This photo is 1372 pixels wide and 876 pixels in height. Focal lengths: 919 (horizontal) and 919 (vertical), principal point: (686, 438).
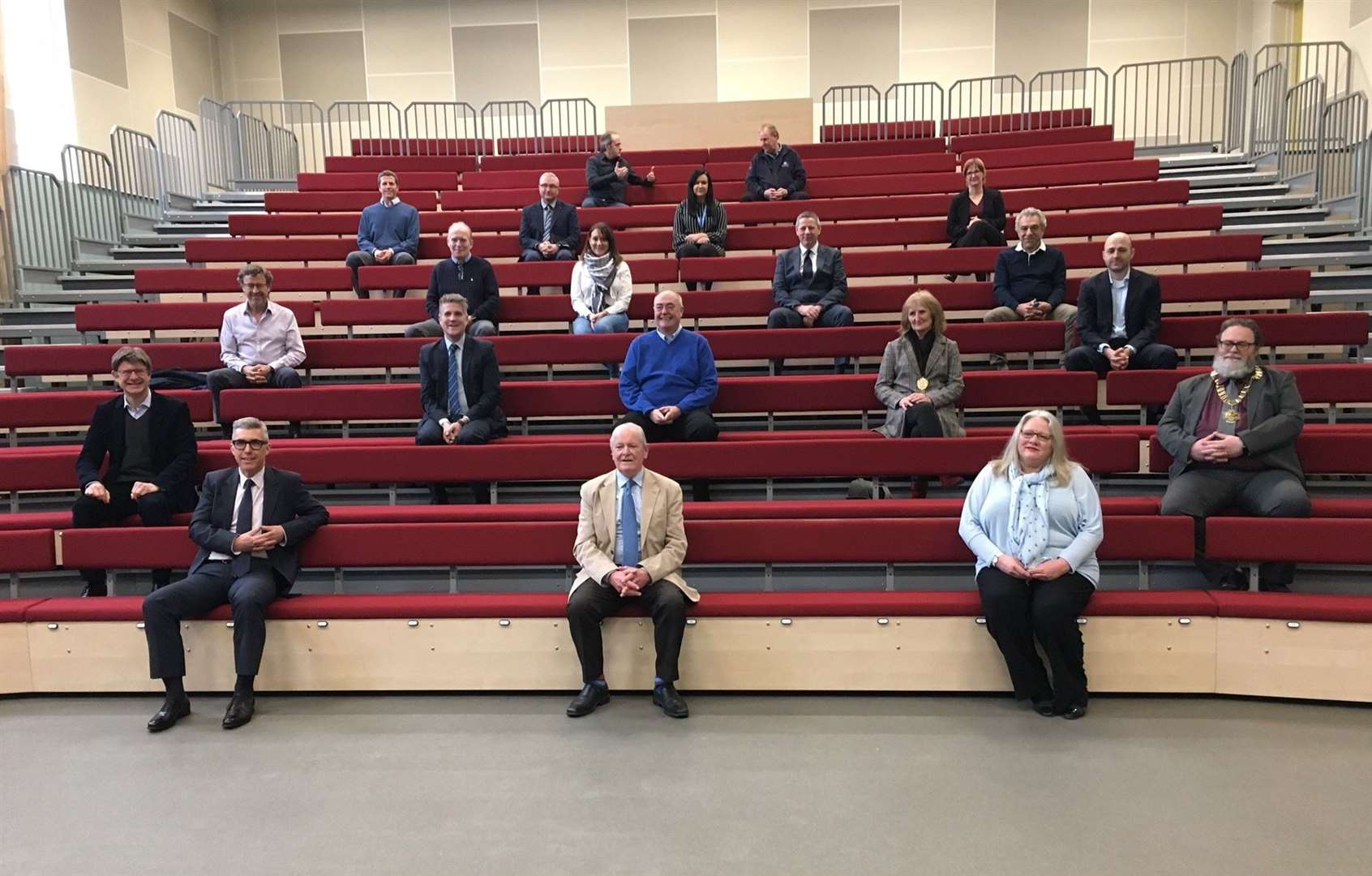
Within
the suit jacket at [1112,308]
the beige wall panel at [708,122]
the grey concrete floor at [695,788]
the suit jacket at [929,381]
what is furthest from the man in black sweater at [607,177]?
the grey concrete floor at [695,788]

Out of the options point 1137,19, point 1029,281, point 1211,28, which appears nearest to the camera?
point 1029,281

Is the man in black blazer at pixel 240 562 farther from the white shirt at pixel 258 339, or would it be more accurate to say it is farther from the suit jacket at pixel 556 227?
the suit jacket at pixel 556 227

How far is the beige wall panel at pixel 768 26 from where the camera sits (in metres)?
9.81

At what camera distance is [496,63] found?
33.4 feet

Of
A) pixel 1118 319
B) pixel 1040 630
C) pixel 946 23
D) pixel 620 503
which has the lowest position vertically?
pixel 1040 630

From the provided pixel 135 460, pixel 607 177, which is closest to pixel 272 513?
pixel 135 460

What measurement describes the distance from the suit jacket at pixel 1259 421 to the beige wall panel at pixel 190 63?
31.1 ft

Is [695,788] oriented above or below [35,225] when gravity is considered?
below

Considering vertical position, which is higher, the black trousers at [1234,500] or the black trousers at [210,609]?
the black trousers at [1234,500]

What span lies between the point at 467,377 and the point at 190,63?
803 cm

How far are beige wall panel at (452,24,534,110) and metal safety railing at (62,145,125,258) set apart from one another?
397cm

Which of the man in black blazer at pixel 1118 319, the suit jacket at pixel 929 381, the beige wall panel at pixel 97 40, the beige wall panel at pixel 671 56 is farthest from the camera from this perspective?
the beige wall panel at pixel 671 56

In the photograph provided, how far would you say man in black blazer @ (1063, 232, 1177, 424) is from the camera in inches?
170

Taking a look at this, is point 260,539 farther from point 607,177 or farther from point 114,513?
point 607,177
